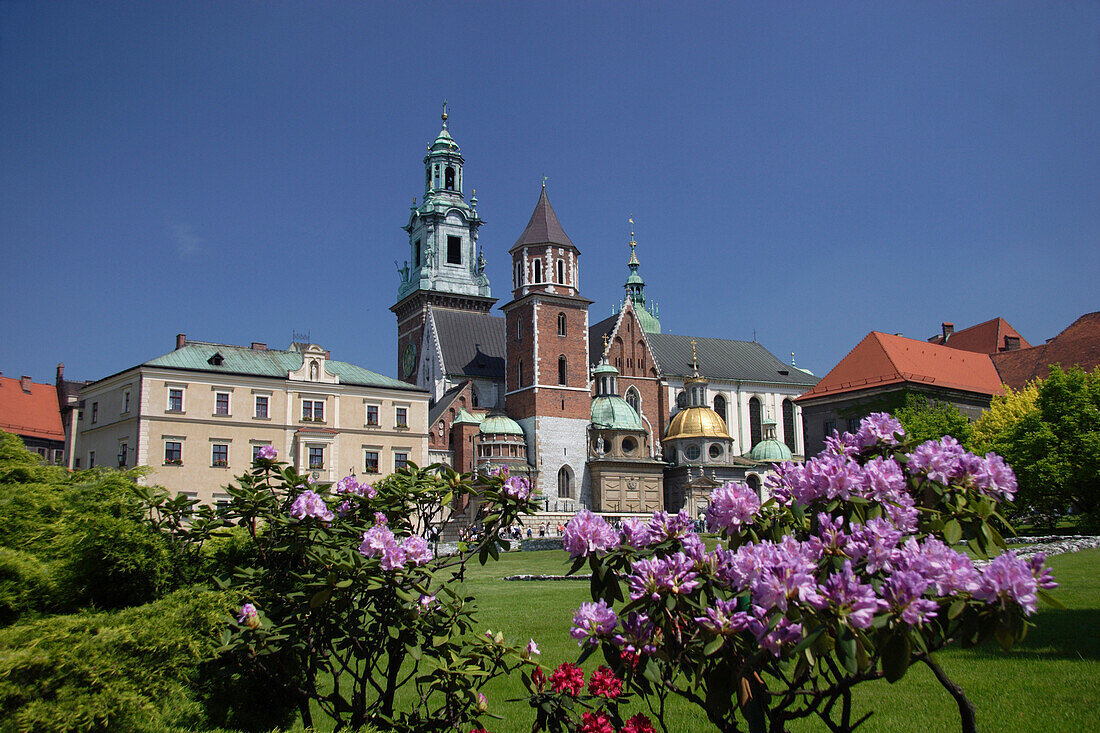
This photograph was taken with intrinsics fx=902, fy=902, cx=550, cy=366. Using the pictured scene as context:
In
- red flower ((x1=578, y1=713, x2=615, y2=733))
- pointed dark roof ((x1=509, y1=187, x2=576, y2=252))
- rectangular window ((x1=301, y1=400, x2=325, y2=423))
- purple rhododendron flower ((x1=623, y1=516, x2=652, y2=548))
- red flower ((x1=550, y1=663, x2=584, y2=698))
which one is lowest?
red flower ((x1=578, y1=713, x2=615, y2=733))

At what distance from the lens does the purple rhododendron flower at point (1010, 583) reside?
360cm

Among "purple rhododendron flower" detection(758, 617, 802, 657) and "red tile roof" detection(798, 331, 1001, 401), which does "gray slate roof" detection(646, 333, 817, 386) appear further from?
"purple rhododendron flower" detection(758, 617, 802, 657)

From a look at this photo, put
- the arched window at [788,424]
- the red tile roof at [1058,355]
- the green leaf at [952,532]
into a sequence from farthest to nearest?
the arched window at [788,424] → the red tile roof at [1058,355] → the green leaf at [952,532]

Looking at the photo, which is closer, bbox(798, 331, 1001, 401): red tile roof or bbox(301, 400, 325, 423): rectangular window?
bbox(301, 400, 325, 423): rectangular window

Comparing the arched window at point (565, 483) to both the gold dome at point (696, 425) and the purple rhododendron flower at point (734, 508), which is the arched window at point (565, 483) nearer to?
the gold dome at point (696, 425)

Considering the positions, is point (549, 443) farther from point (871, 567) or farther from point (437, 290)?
point (871, 567)

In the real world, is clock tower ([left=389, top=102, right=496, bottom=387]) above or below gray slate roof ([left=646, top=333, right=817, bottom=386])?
above

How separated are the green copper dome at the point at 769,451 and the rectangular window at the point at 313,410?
103 ft

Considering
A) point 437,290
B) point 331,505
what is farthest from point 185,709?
point 437,290

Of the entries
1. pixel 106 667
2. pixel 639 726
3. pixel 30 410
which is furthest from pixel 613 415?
pixel 106 667

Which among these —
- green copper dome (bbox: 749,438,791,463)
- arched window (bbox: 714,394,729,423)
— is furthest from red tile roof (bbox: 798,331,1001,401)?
arched window (bbox: 714,394,729,423)

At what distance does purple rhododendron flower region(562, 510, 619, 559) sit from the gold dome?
52616mm

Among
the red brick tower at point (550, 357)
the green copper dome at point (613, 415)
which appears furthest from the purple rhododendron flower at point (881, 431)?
the green copper dome at point (613, 415)

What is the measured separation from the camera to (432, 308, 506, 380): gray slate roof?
5984 centimetres
